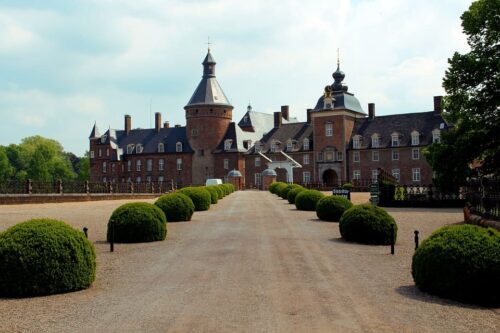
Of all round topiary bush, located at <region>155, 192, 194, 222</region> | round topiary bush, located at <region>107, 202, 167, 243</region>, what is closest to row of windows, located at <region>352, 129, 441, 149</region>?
round topiary bush, located at <region>155, 192, 194, 222</region>

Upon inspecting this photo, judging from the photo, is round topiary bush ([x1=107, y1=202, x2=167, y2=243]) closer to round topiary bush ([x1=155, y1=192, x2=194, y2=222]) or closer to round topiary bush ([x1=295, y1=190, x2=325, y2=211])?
round topiary bush ([x1=155, y1=192, x2=194, y2=222])

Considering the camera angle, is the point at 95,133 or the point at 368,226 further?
the point at 95,133

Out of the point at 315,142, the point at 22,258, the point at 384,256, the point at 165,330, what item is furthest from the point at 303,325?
the point at 315,142

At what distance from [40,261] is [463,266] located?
657 cm

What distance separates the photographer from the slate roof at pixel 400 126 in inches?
2571

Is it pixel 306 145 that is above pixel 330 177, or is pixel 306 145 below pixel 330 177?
above

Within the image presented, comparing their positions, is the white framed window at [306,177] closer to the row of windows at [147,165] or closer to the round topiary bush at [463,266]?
the row of windows at [147,165]

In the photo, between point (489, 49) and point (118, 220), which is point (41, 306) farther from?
point (489, 49)

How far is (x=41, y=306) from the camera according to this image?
7.85 meters

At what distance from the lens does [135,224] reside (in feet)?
49.2

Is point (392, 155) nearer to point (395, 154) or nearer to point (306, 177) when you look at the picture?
point (395, 154)

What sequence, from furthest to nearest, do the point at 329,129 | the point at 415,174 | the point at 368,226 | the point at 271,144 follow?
the point at 271,144, the point at 329,129, the point at 415,174, the point at 368,226

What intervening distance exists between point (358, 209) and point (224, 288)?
7.49 metres

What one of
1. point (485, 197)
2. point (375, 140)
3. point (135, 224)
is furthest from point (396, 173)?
point (135, 224)
